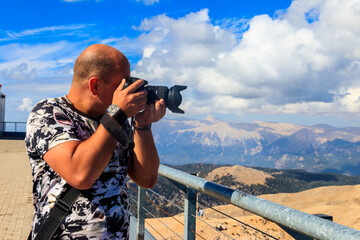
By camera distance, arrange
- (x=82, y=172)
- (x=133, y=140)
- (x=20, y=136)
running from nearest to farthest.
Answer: (x=82, y=172), (x=133, y=140), (x=20, y=136)

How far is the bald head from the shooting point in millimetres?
1769

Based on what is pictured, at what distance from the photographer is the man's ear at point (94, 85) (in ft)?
5.80

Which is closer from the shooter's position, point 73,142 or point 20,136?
point 73,142

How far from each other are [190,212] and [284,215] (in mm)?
1266

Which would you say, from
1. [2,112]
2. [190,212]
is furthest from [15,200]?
[2,112]

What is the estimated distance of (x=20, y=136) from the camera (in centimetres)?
3378

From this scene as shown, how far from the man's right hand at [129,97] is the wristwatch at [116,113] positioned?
0.02 metres

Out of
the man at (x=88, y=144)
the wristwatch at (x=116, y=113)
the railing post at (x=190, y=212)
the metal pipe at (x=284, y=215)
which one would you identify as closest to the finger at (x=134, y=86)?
the man at (x=88, y=144)

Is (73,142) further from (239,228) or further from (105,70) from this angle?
(239,228)

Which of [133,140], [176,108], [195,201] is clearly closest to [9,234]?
[195,201]

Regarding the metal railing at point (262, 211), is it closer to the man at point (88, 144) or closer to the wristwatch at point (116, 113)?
the man at point (88, 144)

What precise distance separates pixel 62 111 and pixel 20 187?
984 centimetres

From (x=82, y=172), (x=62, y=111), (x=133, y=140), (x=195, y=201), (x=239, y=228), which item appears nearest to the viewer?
(x=82, y=172)

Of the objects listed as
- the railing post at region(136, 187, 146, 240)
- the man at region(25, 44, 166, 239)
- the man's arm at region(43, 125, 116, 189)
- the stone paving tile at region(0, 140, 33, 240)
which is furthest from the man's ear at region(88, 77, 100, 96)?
the stone paving tile at region(0, 140, 33, 240)
